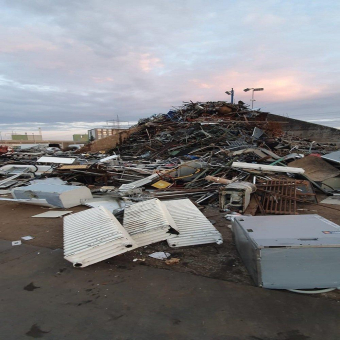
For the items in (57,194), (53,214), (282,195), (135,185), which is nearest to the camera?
(53,214)

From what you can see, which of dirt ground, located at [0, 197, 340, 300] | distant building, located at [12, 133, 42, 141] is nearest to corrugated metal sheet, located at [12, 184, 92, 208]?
dirt ground, located at [0, 197, 340, 300]

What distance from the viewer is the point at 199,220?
435cm

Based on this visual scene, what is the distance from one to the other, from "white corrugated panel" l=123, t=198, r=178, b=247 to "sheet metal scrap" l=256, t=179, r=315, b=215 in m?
2.75

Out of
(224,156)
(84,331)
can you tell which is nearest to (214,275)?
(84,331)

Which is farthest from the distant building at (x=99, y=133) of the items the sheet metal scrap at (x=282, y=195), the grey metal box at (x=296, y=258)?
the grey metal box at (x=296, y=258)

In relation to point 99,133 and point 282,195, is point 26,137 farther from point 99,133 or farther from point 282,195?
point 282,195

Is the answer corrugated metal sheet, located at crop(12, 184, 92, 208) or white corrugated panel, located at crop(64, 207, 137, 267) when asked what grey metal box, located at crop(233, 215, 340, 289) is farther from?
corrugated metal sheet, located at crop(12, 184, 92, 208)

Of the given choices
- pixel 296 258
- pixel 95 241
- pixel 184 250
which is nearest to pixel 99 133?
pixel 184 250

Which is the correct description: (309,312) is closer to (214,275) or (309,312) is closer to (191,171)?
(214,275)

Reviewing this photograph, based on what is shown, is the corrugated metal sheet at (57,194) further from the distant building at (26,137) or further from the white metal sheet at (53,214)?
the distant building at (26,137)

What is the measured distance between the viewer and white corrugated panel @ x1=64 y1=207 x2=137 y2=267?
3.06m

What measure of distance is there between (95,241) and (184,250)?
1320 mm

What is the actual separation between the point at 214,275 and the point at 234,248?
0.87 m

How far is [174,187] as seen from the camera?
7.83m
